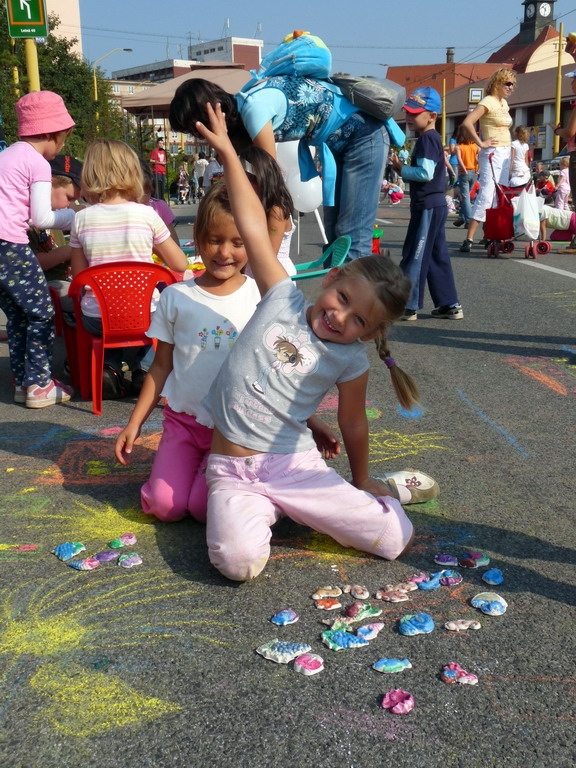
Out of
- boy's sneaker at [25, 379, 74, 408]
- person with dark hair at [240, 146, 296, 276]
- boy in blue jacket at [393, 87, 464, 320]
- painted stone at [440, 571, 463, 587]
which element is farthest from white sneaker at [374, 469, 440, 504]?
boy in blue jacket at [393, 87, 464, 320]

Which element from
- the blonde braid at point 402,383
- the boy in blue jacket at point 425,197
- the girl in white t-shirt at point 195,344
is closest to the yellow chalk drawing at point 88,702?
the girl in white t-shirt at point 195,344

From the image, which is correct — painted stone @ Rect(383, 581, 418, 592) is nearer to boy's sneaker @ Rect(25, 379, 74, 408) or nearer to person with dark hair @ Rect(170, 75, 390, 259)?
person with dark hair @ Rect(170, 75, 390, 259)

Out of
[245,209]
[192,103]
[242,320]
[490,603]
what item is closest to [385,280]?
[245,209]

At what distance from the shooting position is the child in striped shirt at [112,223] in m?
4.41

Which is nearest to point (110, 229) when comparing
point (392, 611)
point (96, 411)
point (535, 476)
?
point (96, 411)

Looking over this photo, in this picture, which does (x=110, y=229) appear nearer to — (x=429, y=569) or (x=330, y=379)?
(x=330, y=379)

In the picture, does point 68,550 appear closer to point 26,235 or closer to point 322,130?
point 26,235

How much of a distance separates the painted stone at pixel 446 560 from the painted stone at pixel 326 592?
0.35m

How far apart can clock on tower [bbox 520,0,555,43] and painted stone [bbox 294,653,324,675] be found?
10432 cm

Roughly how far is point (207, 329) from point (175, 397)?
28 centimetres

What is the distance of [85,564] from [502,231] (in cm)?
897

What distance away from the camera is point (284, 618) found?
2342 millimetres

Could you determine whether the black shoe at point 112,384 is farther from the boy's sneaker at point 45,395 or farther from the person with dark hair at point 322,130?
the person with dark hair at point 322,130

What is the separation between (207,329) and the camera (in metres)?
3.25
